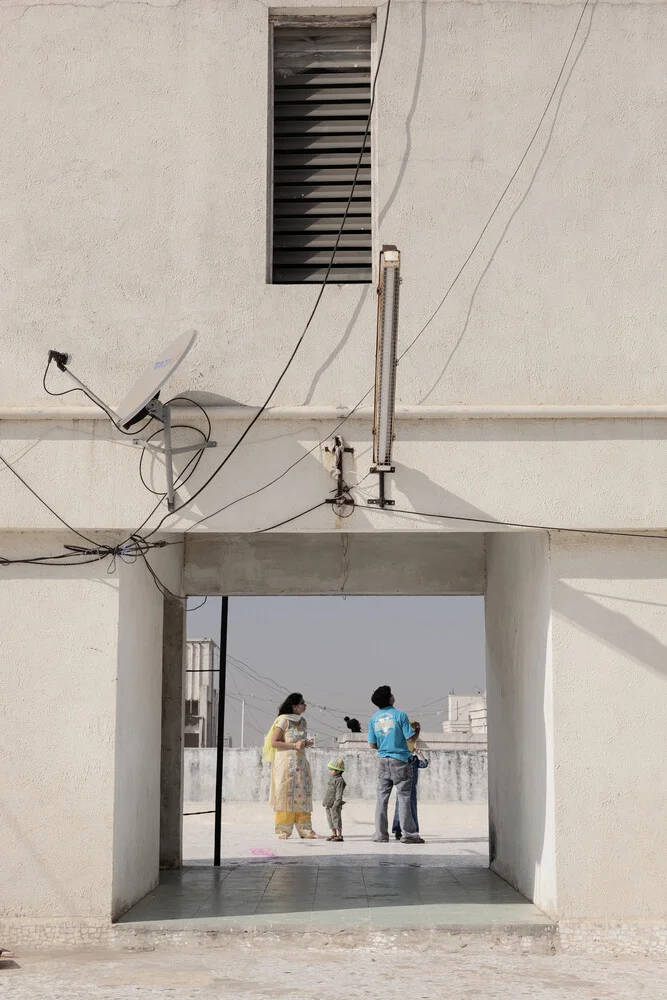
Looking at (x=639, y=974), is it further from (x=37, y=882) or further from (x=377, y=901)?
(x=37, y=882)

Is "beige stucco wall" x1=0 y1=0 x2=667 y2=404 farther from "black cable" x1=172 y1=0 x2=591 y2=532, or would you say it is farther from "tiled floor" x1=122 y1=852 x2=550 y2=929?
"tiled floor" x1=122 y1=852 x2=550 y2=929

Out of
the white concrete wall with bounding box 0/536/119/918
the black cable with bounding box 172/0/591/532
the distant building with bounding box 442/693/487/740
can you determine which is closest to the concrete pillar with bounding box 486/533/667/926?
the black cable with bounding box 172/0/591/532

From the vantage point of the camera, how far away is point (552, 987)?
668 centimetres

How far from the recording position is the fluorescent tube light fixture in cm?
712

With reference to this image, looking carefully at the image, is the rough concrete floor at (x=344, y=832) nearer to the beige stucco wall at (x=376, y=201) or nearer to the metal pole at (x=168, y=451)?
the metal pole at (x=168, y=451)

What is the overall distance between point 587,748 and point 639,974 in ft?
4.93

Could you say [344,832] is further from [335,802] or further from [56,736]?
[56,736]

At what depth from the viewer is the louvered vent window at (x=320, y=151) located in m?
8.79

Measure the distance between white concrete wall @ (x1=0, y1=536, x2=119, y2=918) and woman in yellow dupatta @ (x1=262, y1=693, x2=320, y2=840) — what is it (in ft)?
16.7

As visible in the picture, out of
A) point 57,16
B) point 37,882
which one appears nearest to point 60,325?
point 57,16

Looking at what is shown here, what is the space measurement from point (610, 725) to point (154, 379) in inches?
153

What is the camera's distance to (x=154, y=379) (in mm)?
7371

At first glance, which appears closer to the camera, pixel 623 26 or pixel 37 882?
pixel 37 882

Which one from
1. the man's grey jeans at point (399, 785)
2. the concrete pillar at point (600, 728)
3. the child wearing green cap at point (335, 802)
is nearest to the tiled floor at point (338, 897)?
the concrete pillar at point (600, 728)
